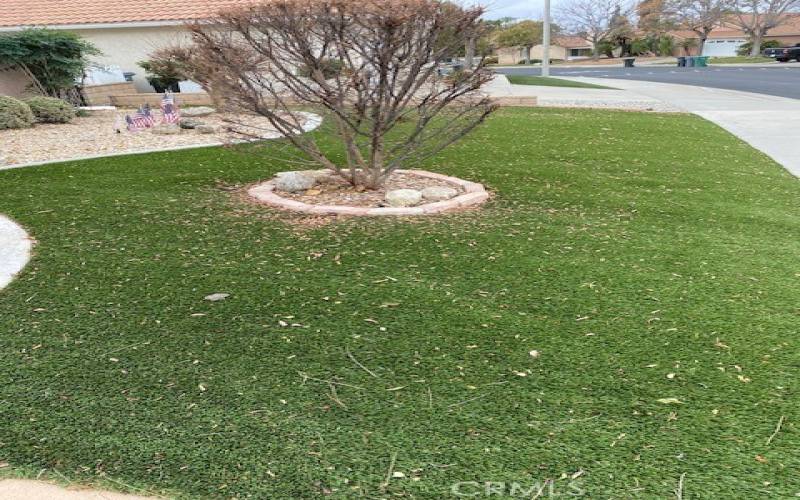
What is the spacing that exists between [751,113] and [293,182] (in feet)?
40.6

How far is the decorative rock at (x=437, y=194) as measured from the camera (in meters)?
5.48

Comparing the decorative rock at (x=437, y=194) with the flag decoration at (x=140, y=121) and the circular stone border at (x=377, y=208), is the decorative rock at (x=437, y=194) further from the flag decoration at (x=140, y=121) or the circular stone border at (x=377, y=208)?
the flag decoration at (x=140, y=121)

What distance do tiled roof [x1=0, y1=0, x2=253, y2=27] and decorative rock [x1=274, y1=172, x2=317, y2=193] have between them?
481 inches

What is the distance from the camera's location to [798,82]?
943 inches

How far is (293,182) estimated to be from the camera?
580 cm

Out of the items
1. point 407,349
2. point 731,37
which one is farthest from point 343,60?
point 731,37

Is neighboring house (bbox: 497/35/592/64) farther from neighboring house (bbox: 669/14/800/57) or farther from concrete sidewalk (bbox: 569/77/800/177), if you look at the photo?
concrete sidewalk (bbox: 569/77/800/177)

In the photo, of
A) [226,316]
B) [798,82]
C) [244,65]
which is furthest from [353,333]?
[798,82]

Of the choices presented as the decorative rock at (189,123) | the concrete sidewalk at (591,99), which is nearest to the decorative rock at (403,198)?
the decorative rock at (189,123)

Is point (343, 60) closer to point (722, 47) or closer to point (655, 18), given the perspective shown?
point (655, 18)

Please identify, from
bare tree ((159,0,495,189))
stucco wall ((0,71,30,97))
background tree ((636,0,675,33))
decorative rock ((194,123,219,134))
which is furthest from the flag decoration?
background tree ((636,0,675,33))

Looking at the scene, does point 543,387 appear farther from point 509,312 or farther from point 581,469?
point 509,312

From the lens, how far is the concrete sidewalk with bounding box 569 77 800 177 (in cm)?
935

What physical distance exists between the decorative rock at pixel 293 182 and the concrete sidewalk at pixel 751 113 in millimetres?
5963
